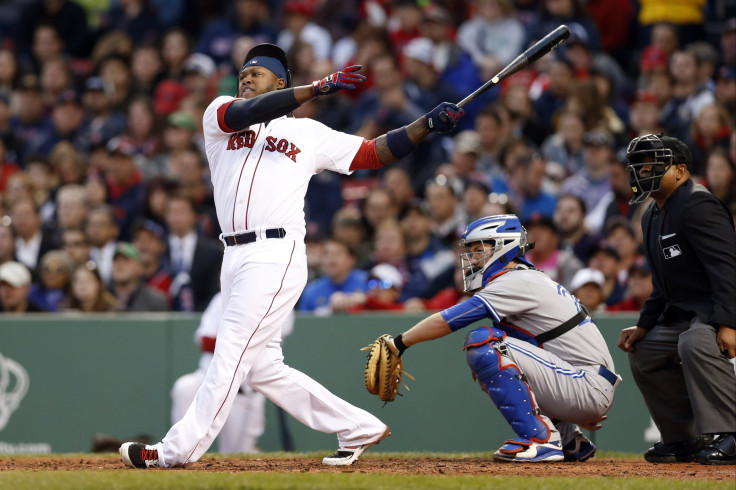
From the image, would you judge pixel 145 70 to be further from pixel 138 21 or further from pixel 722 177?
pixel 722 177

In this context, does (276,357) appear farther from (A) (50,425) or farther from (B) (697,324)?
(A) (50,425)

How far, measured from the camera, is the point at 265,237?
215 inches

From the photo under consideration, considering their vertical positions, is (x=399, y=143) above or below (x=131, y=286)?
above

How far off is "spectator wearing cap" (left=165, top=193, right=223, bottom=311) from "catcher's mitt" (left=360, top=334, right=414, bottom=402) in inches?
156

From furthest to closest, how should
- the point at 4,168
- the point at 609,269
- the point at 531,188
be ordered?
the point at 4,168, the point at 531,188, the point at 609,269

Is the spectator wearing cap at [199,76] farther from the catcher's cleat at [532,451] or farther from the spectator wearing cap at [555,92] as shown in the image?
the catcher's cleat at [532,451]

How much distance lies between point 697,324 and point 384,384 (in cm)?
171

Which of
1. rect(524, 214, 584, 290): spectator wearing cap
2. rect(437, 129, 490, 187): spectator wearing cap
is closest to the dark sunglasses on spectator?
rect(524, 214, 584, 290): spectator wearing cap

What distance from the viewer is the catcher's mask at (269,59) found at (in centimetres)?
590

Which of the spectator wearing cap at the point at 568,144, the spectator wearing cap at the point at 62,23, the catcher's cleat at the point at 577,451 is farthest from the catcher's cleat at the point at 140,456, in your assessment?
the spectator wearing cap at the point at 62,23

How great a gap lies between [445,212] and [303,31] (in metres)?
4.41

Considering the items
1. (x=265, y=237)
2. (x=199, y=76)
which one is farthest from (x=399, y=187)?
(x=265, y=237)

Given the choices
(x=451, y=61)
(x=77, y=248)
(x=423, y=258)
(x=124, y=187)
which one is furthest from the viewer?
(x=451, y=61)

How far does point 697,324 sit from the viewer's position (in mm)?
5797
